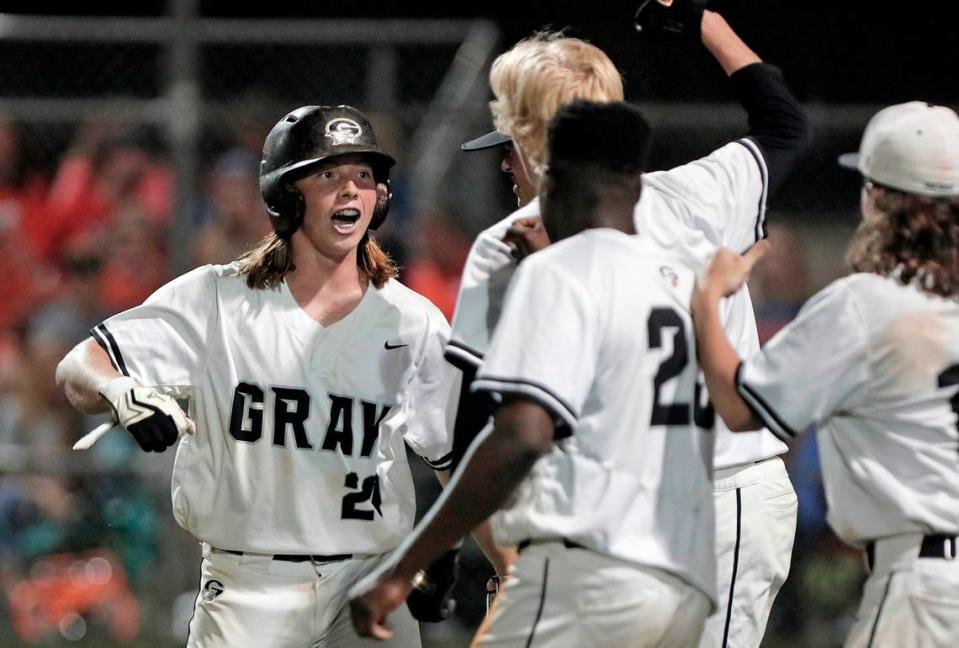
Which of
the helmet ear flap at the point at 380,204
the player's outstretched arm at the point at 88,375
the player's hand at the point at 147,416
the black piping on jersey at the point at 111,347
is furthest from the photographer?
the helmet ear flap at the point at 380,204

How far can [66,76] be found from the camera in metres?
8.66

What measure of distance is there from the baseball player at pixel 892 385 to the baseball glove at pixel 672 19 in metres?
1.00

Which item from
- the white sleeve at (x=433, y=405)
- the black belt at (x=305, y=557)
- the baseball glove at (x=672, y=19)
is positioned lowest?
the black belt at (x=305, y=557)

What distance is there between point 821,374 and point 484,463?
0.77 metres

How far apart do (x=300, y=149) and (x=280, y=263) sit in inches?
12.7

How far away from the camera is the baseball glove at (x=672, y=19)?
4008 millimetres

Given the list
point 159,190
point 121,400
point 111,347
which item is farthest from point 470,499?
point 159,190

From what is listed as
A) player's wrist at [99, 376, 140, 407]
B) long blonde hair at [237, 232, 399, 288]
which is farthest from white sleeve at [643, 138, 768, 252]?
player's wrist at [99, 376, 140, 407]

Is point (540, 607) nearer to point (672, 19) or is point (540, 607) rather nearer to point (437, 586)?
point (437, 586)

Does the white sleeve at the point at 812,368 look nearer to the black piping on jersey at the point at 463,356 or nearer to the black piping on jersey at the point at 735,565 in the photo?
the black piping on jersey at the point at 463,356

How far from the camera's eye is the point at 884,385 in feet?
10.1

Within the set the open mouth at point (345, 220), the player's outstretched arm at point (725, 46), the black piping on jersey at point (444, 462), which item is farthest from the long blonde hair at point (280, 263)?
the player's outstretched arm at point (725, 46)

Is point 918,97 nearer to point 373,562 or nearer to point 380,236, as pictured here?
point 380,236

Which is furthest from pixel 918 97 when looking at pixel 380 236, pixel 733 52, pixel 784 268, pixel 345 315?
pixel 345 315
